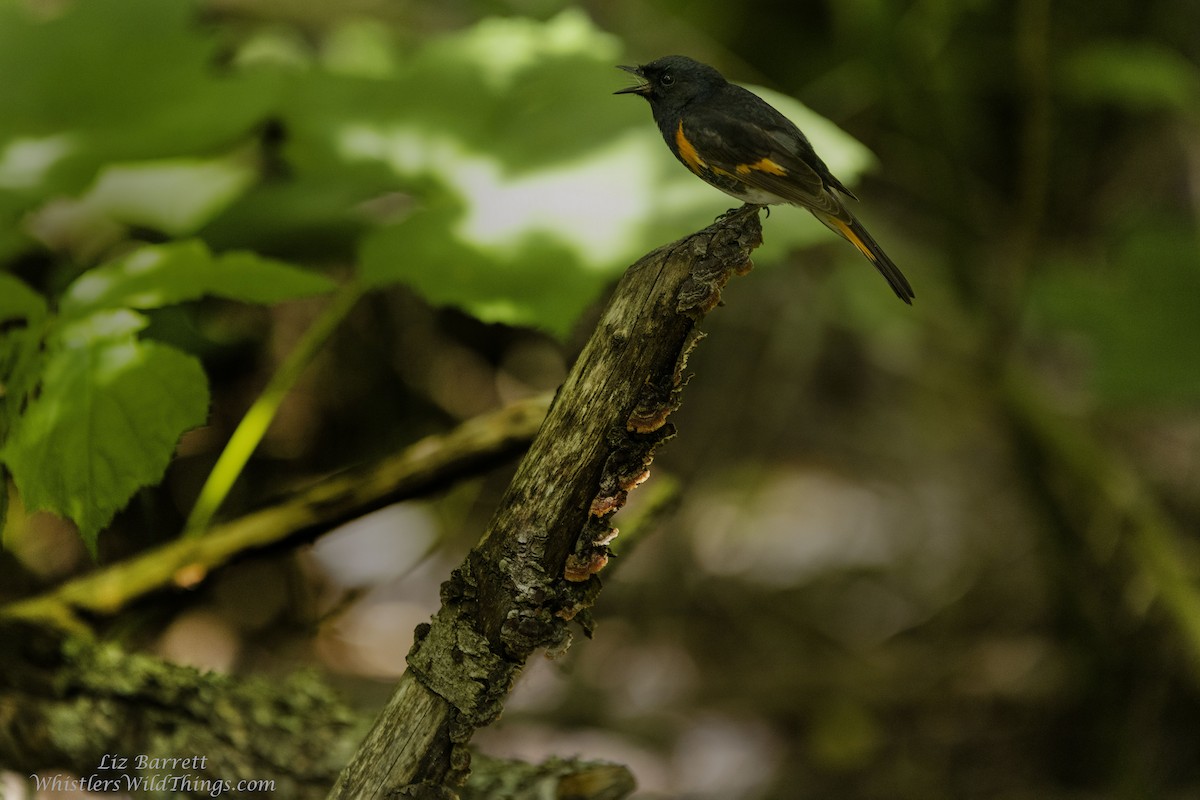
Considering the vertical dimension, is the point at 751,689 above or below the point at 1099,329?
below

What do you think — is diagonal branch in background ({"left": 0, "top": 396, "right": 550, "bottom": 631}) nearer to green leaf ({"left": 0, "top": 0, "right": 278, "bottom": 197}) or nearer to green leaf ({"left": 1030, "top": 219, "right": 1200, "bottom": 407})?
green leaf ({"left": 0, "top": 0, "right": 278, "bottom": 197})

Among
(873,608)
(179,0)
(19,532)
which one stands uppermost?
(179,0)

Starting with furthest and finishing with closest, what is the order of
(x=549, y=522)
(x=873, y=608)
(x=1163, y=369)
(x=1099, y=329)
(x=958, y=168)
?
(x=873, y=608) < (x=958, y=168) < (x=1099, y=329) < (x=1163, y=369) < (x=549, y=522)

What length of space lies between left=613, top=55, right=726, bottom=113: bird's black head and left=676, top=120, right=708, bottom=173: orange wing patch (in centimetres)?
6

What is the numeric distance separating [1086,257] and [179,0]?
4.24m

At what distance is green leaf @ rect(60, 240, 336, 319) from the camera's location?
1.48 meters

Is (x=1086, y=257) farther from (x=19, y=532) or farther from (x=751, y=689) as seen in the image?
(x=19, y=532)

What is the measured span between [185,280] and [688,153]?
32.1 inches

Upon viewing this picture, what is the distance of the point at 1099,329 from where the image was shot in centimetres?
298

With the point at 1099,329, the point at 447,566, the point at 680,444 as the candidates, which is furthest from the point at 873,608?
the point at 447,566

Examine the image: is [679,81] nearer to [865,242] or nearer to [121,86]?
[865,242]

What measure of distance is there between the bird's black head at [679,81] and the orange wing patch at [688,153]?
59 mm

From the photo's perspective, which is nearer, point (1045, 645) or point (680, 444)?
point (1045, 645)

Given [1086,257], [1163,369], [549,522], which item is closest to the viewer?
[549,522]
